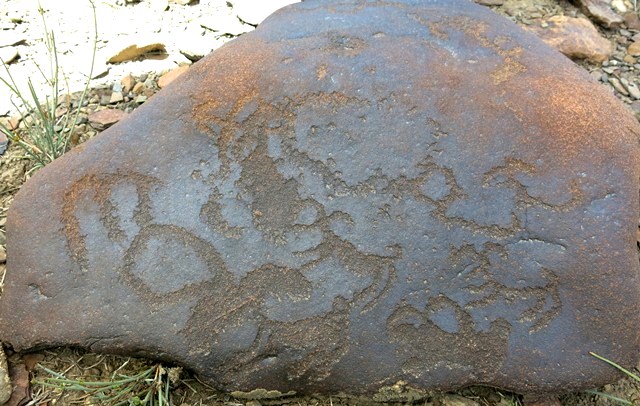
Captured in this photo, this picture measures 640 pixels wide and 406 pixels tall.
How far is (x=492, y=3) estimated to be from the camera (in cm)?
251

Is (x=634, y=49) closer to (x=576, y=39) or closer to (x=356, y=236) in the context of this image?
(x=576, y=39)

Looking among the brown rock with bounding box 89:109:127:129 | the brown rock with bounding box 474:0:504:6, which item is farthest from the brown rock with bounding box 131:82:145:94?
the brown rock with bounding box 474:0:504:6

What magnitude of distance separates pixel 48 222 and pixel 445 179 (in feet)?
3.01

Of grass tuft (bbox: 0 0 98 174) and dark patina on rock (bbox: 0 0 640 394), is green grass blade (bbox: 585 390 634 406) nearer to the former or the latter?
dark patina on rock (bbox: 0 0 640 394)

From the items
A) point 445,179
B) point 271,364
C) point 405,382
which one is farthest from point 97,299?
point 445,179

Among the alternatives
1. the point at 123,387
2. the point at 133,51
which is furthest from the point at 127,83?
the point at 123,387

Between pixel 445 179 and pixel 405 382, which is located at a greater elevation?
pixel 445 179

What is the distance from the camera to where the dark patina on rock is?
1.34 metres

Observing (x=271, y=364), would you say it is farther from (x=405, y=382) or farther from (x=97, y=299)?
(x=97, y=299)

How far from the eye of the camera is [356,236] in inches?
53.8

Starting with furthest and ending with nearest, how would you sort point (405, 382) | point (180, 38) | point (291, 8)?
point (180, 38) → point (291, 8) → point (405, 382)

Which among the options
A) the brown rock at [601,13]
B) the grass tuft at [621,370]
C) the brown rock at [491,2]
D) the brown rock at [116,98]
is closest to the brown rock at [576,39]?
Answer: the brown rock at [601,13]

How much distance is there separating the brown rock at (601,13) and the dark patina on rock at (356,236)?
113 cm

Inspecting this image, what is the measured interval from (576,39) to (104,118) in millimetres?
1703
